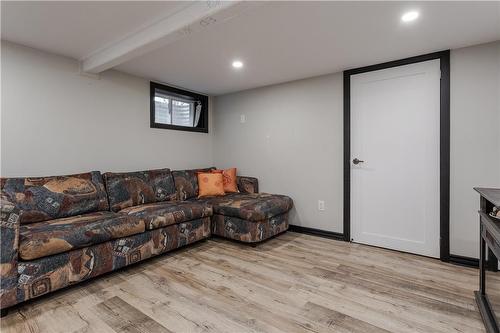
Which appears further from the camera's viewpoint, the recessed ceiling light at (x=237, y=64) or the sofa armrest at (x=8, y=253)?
the recessed ceiling light at (x=237, y=64)

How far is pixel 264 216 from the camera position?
2.99 meters

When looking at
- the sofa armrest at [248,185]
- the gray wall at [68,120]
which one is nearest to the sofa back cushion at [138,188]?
the gray wall at [68,120]

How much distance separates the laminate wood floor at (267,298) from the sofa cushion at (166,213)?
0.40 metres

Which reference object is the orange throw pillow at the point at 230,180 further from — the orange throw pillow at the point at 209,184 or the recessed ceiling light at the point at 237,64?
the recessed ceiling light at the point at 237,64

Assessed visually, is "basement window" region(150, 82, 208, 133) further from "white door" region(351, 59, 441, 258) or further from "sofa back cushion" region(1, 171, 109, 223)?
"white door" region(351, 59, 441, 258)

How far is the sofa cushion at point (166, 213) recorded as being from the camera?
2521 millimetres

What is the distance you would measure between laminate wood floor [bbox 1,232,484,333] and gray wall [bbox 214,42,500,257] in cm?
74

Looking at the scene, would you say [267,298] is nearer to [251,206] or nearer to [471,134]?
[251,206]

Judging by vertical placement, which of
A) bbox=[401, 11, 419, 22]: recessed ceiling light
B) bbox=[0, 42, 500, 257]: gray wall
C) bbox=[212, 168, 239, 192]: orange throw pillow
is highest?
bbox=[401, 11, 419, 22]: recessed ceiling light

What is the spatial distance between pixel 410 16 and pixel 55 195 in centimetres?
332

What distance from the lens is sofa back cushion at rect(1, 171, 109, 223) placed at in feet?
7.14

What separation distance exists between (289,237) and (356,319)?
1.74 metres

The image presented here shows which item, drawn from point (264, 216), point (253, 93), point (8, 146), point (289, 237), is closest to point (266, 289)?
point (264, 216)

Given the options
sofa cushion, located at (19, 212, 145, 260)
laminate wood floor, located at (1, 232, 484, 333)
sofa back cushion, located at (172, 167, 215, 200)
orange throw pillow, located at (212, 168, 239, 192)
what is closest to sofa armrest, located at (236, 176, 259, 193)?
orange throw pillow, located at (212, 168, 239, 192)
